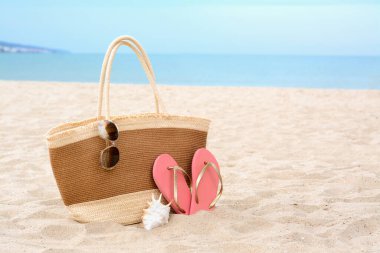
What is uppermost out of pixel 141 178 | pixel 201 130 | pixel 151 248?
pixel 201 130

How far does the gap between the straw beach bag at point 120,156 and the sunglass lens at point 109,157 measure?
26mm

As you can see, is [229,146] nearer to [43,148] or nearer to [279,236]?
[43,148]

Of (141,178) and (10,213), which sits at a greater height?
(141,178)

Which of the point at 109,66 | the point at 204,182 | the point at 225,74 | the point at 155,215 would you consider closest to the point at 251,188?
the point at 204,182

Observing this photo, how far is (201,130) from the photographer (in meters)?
2.38

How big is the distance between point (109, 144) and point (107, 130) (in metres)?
0.09

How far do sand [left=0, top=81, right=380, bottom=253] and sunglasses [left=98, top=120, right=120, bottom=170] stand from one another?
25 centimetres

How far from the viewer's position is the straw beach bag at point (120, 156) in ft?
6.86

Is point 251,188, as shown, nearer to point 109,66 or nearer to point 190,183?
point 190,183

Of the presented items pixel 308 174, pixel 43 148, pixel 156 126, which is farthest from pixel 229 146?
pixel 156 126

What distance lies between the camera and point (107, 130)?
2.06 meters

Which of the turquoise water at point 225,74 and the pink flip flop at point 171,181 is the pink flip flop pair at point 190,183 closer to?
the pink flip flop at point 171,181

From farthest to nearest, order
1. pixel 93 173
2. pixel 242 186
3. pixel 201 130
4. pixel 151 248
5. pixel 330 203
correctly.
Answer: pixel 242 186
pixel 330 203
pixel 201 130
pixel 93 173
pixel 151 248

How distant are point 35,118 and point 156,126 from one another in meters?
3.78
